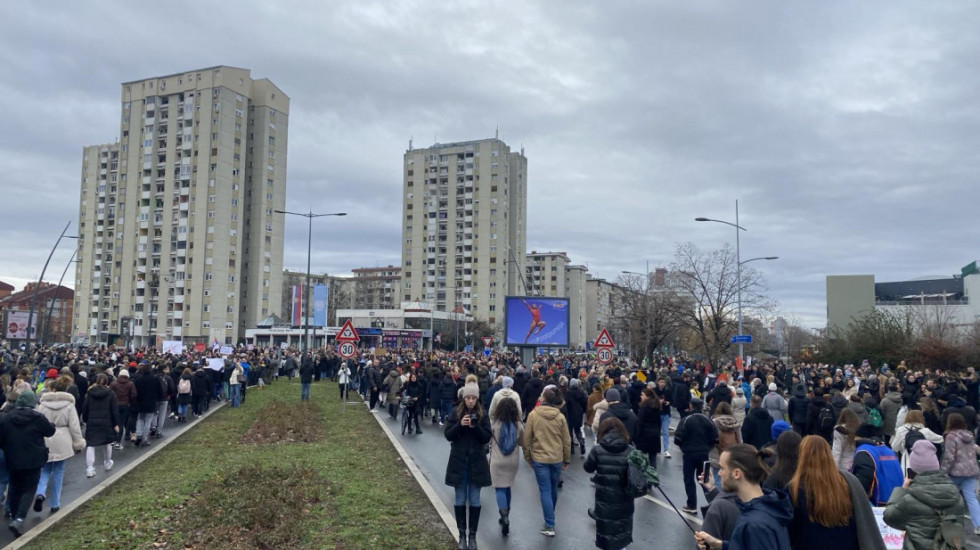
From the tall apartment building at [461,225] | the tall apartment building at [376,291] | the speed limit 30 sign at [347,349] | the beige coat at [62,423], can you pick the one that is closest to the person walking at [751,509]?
the beige coat at [62,423]

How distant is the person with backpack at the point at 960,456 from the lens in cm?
827

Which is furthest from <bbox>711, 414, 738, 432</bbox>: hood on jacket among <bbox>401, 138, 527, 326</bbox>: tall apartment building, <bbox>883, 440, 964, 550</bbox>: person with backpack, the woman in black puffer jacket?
<bbox>401, 138, 527, 326</bbox>: tall apartment building

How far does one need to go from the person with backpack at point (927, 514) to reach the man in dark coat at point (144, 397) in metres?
14.2

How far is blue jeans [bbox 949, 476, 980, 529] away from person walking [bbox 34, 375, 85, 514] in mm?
11714

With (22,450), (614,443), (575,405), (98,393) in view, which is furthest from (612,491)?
(98,393)

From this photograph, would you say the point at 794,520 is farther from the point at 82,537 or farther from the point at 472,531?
the point at 82,537

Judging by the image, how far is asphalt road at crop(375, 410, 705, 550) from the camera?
7.92 metres

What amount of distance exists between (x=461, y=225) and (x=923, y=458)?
3973 inches

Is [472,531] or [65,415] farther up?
[65,415]

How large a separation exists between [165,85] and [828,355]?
268ft

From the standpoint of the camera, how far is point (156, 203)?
86500 mm

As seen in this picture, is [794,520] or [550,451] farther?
[550,451]

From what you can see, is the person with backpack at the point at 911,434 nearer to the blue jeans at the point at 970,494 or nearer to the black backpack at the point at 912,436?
the black backpack at the point at 912,436

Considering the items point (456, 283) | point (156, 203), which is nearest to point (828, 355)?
point (456, 283)
